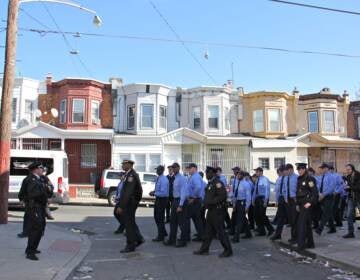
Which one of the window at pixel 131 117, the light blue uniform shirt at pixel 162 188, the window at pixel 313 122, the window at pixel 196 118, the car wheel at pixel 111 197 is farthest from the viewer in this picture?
the window at pixel 313 122

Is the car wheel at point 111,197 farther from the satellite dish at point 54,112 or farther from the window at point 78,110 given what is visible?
the satellite dish at point 54,112

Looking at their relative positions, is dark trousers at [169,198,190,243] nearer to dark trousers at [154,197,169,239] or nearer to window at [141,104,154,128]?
dark trousers at [154,197,169,239]

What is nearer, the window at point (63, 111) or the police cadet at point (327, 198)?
the police cadet at point (327, 198)

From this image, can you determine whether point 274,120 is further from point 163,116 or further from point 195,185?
point 195,185

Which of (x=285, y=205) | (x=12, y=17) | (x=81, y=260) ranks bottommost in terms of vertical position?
(x=81, y=260)

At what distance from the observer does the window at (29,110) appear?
3366 cm

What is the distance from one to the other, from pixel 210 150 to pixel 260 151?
3394 millimetres

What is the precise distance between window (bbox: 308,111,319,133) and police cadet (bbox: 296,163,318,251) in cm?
2739

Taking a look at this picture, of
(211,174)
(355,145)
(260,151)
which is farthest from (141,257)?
(355,145)

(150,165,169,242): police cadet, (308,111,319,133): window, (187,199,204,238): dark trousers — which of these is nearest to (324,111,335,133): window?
(308,111,319,133): window

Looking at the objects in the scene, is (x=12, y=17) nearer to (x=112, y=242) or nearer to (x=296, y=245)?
(x=112, y=242)

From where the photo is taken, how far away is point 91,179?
3275cm

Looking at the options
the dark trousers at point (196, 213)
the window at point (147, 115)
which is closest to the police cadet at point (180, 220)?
the dark trousers at point (196, 213)

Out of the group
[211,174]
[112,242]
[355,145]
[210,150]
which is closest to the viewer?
[211,174]
